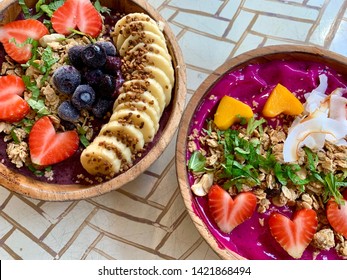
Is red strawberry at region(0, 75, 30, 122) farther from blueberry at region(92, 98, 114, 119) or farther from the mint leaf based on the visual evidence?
the mint leaf

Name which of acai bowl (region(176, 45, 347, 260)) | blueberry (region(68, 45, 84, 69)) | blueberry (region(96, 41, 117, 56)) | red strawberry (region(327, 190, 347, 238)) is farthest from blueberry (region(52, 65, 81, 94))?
red strawberry (region(327, 190, 347, 238))

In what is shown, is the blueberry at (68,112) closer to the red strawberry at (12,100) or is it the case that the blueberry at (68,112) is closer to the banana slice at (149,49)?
the red strawberry at (12,100)

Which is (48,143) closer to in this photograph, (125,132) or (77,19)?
(125,132)

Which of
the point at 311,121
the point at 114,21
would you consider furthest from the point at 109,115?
the point at 311,121

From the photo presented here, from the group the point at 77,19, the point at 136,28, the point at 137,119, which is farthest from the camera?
the point at 77,19

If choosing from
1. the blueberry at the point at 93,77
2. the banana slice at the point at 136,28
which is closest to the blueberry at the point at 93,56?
the blueberry at the point at 93,77

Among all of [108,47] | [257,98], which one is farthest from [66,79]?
[257,98]

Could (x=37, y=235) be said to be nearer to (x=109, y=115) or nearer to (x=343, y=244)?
(x=109, y=115)
